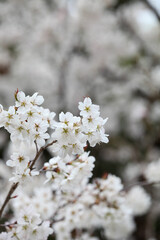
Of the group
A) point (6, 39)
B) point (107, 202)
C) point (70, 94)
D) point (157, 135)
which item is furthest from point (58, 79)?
point (107, 202)

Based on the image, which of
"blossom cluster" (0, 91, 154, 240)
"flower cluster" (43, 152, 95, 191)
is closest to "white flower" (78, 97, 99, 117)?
"blossom cluster" (0, 91, 154, 240)

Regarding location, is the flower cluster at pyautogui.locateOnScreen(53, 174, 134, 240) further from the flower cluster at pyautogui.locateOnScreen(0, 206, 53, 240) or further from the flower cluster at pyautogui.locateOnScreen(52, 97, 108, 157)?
the flower cluster at pyautogui.locateOnScreen(52, 97, 108, 157)

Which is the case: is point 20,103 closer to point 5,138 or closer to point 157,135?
point 157,135

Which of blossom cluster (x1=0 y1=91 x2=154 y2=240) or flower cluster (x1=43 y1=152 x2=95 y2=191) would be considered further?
flower cluster (x1=43 y1=152 x2=95 y2=191)

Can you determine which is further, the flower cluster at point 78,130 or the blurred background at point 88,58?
the blurred background at point 88,58

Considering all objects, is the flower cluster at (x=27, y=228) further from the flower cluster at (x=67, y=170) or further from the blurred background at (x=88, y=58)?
the blurred background at (x=88, y=58)

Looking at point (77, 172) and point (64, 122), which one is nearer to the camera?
point (64, 122)

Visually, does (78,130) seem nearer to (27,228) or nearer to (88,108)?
(88,108)

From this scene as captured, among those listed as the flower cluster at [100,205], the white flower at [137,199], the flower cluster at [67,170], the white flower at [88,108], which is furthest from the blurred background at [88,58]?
the white flower at [88,108]
